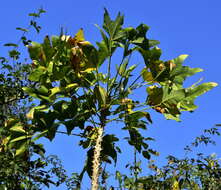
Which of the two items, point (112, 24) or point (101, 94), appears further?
point (112, 24)

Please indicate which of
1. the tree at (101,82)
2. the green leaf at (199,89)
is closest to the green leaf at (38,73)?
the tree at (101,82)

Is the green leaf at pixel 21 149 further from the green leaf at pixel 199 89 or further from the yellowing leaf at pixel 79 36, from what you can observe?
the green leaf at pixel 199 89

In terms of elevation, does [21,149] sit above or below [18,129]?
A: below

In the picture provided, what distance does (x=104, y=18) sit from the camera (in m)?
4.32

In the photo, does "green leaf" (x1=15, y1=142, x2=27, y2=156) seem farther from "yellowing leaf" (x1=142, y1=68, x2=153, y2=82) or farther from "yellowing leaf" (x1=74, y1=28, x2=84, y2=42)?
"yellowing leaf" (x1=142, y1=68, x2=153, y2=82)

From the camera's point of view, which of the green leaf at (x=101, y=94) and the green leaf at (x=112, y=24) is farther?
the green leaf at (x=112, y=24)

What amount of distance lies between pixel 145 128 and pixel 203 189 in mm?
2257

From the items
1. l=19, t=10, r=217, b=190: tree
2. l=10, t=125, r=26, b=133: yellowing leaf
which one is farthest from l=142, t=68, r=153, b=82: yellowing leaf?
l=10, t=125, r=26, b=133: yellowing leaf

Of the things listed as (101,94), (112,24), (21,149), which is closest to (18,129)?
(21,149)

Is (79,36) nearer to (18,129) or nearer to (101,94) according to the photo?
(101,94)

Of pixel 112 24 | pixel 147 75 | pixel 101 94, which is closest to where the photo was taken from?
pixel 101 94

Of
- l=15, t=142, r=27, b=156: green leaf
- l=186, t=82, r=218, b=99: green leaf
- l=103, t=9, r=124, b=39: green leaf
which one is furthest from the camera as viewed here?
l=15, t=142, r=27, b=156: green leaf

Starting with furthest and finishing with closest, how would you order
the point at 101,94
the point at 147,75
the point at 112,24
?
the point at 147,75 → the point at 112,24 → the point at 101,94

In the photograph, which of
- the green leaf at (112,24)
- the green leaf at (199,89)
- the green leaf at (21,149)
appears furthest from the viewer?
the green leaf at (21,149)
